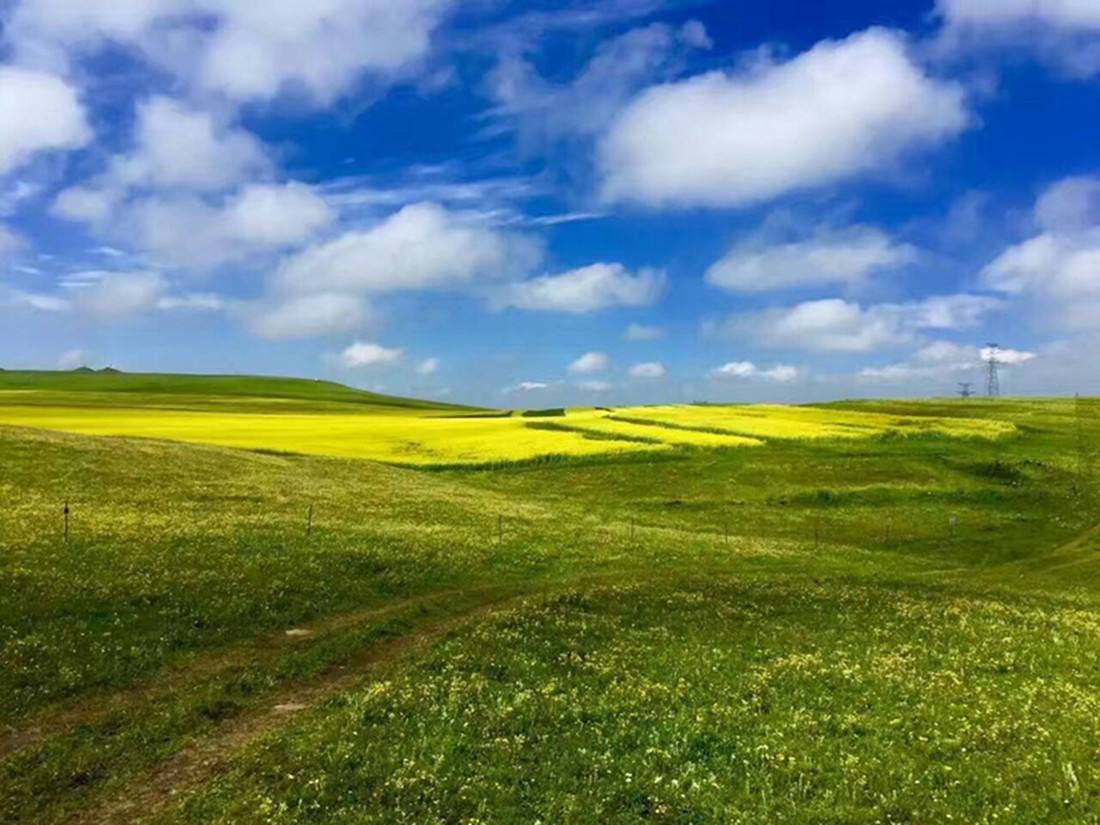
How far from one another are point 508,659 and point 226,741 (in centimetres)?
786

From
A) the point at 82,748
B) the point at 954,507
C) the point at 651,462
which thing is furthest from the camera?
the point at 651,462

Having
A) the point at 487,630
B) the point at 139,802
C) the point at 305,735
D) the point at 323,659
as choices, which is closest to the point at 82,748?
the point at 139,802

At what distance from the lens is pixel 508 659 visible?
2225cm

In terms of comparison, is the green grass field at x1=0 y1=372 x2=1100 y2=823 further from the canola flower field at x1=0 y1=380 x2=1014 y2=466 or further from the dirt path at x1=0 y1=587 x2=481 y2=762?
the canola flower field at x1=0 y1=380 x2=1014 y2=466

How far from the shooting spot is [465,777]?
1523cm

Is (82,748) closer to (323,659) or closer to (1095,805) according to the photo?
(323,659)

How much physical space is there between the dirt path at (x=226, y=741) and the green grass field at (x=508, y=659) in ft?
0.32

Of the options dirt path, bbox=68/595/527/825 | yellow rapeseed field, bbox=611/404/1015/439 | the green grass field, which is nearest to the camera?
dirt path, bbox=68/595/527/825

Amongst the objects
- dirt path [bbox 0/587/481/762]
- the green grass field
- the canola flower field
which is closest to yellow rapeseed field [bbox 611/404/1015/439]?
the canola flower field

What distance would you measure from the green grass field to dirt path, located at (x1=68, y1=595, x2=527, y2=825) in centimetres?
10

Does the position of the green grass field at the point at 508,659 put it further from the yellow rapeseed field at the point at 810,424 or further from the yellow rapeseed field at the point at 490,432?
the yellow rapeseed field at the point at 810,424

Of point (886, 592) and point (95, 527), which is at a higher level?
point (95, 527)

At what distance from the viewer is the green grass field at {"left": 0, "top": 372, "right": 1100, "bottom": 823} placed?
14906 millimetres

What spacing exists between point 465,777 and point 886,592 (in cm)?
2570
